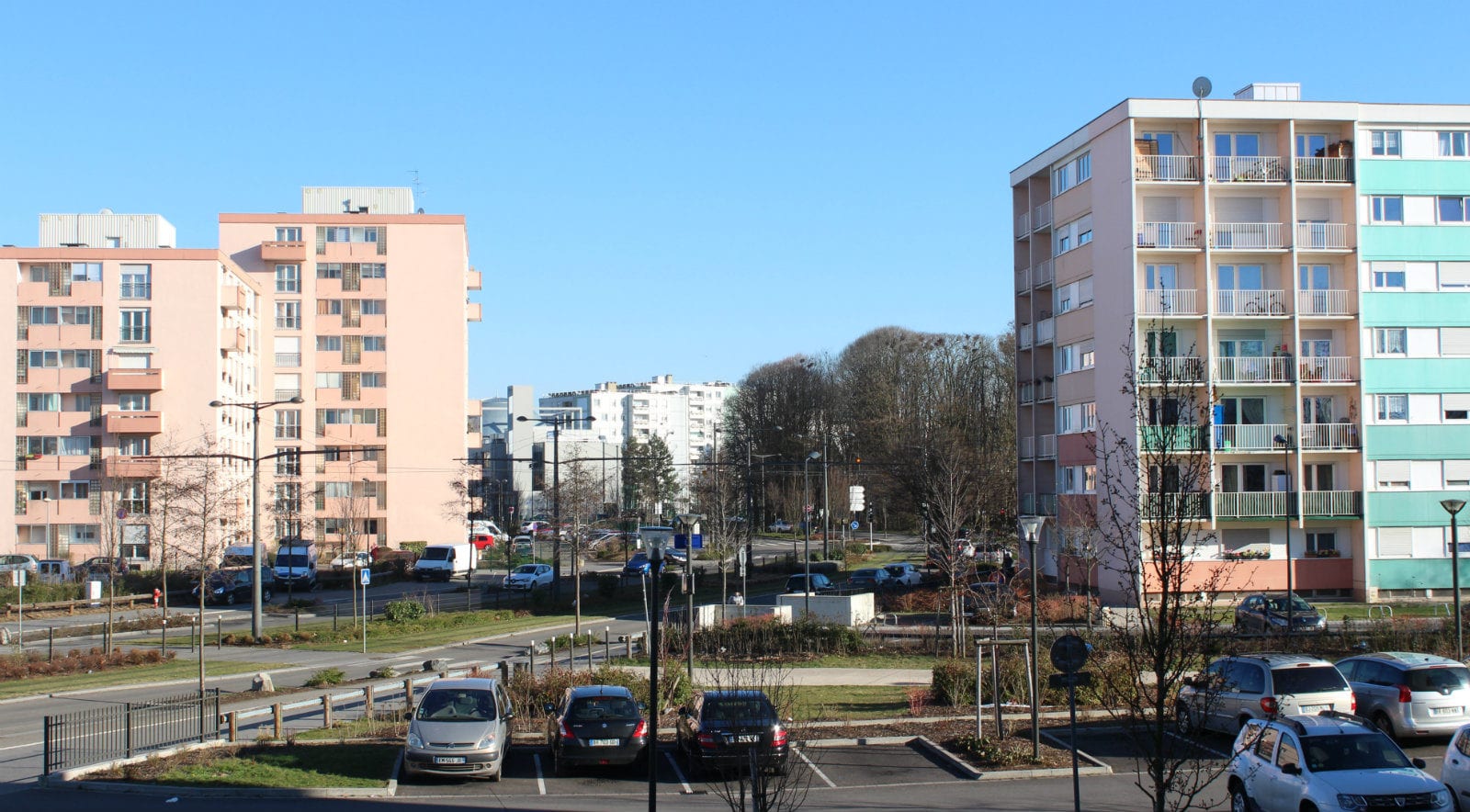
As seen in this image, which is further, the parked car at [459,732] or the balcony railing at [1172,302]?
the balcony railing at [1172,302]

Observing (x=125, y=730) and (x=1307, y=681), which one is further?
(x=125, y=730)

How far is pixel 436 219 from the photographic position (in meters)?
75.1

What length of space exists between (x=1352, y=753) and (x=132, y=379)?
6373 centimetres

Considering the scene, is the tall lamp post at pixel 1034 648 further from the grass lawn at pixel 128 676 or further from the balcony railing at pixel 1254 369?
the balcony railing at pixel 1254 369

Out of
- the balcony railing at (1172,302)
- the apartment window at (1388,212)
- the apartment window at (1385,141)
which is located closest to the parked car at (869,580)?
the balcony railing at (1172,302)

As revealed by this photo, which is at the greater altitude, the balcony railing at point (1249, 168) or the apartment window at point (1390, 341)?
the balcony railing at point (1249, 168)

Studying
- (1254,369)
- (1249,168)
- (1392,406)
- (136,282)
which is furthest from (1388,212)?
(136,282)

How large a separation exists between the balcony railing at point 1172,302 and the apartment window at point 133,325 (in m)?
51.4

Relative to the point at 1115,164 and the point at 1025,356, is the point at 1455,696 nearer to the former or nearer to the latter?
the point at 1115,164

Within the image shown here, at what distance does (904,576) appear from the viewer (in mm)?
55219

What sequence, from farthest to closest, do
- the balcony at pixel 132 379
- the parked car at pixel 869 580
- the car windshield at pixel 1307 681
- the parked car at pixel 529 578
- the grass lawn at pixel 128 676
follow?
1. the balcony at pixel 132 379
2. the parked car at pixel 529 578
3. the parked car at pixel 869 580
4. the grass lawn at pixel 128 676
5. the car windshield at pixel 1307 681

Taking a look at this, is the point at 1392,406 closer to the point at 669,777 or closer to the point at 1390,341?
the point at 1390,341

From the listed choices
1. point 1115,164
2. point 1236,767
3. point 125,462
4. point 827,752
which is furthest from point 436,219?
point 1236,767

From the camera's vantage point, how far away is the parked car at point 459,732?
17906 millimetres
